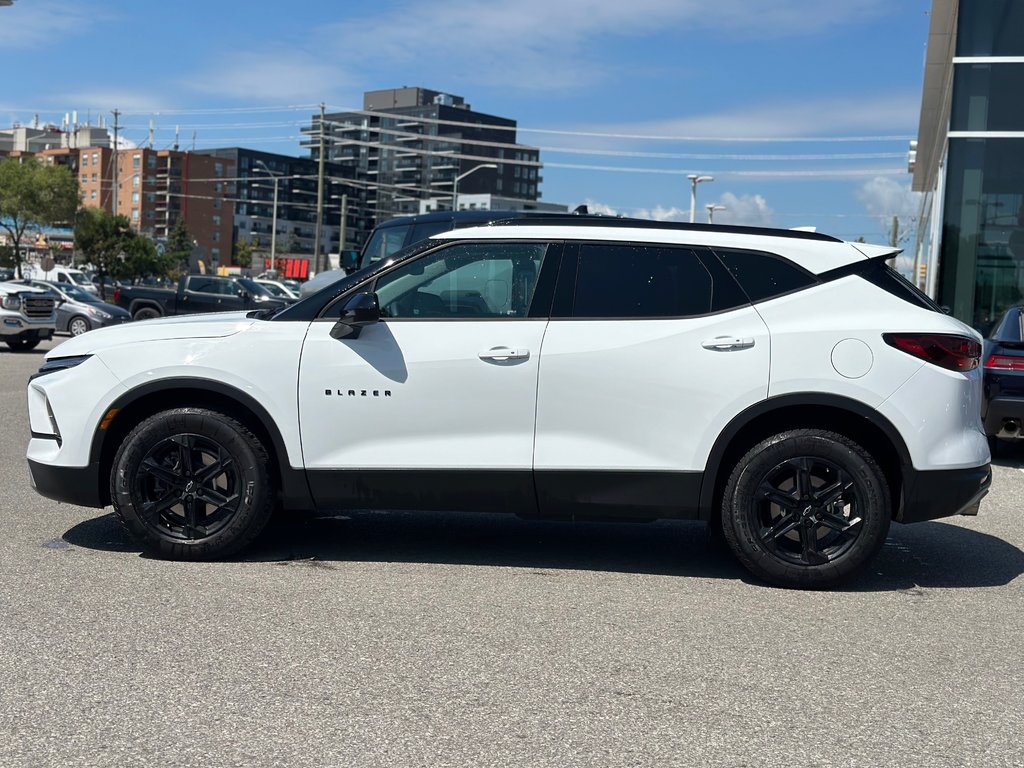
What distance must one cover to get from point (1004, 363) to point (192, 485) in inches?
283

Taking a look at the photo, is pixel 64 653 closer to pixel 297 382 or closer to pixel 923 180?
pixel 297 382

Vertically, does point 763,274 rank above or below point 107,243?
below

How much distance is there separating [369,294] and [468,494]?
1101 mm

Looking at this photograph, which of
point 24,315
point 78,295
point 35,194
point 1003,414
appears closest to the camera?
point 1003,414

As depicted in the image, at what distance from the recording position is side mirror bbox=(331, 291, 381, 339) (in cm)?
546

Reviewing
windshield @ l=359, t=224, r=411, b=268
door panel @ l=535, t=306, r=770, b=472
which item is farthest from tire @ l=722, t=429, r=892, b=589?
windshield @ l=359, t=224, r=411, b=268

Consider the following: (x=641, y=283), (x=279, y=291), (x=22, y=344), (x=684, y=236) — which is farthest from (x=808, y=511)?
(x=279, y=291)

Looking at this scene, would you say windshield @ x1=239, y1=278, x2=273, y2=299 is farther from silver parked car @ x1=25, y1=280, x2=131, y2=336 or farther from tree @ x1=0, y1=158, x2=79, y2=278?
tree @ x1=0, y1=158, x2=79, y2=278

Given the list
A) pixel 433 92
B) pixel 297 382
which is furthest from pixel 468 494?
pixel 433 92

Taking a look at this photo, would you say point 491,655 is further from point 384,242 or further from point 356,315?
point 384,242

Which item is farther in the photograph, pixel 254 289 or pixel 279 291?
pixel 279 291

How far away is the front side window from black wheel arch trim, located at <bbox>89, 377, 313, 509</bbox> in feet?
2.61

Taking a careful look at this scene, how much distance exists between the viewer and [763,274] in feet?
18.4

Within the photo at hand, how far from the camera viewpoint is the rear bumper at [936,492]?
5414 millimetres
